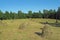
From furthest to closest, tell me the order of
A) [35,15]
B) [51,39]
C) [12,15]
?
[35,15]
[12,15]
[51,39]

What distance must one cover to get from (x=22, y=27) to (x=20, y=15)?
9970cm

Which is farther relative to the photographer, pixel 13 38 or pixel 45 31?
pixel 45 31

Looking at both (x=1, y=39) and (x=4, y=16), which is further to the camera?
(x=4, y=16)

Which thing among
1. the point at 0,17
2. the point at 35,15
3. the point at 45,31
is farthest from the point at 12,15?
the point at 45,31

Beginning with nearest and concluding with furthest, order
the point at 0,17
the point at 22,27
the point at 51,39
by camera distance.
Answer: the point at 51,39 < the point at 22,27 < the point at 0,17

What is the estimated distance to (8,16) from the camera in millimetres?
115812

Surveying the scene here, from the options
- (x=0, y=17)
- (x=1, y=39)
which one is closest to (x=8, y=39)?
(x=1, y=39)

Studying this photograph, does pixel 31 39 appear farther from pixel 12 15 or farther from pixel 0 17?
pixel 12 15

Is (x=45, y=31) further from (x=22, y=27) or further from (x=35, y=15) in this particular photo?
(x=35, y=15)

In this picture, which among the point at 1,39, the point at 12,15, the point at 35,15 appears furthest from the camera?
the point at 35,15

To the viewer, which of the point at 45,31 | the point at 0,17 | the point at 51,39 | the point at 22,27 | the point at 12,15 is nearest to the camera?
the point at 51,39

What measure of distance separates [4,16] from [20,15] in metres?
18.6

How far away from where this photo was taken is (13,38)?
18281 millimetres

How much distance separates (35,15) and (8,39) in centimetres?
11877
